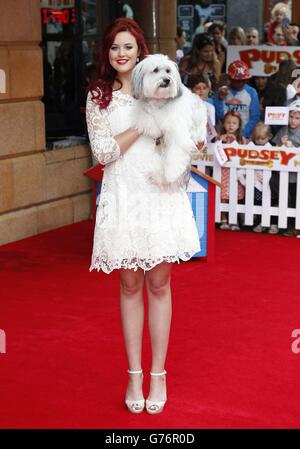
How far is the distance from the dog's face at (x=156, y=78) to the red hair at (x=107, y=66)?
248 mm

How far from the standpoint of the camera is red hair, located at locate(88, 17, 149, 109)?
4438 millimetres

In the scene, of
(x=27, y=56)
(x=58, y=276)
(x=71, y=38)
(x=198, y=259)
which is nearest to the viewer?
(x=58, y=276)

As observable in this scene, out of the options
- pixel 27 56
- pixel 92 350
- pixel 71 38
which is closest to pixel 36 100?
pixel 27 56

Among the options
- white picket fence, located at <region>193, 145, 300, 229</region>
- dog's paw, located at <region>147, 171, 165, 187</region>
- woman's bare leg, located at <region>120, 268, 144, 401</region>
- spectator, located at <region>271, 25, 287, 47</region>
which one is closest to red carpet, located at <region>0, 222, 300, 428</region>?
woman's bare leg, located at <region>120, 268, 144, 401</region>

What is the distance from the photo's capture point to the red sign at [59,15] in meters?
9.74

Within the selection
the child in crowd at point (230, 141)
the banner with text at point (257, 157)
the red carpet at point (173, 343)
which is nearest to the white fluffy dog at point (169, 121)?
the red carpet at point (173, 343)

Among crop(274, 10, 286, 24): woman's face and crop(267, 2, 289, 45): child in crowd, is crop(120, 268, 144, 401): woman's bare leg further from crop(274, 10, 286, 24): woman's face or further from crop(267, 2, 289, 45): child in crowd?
crop(274, 10, 286, 24): woman's face

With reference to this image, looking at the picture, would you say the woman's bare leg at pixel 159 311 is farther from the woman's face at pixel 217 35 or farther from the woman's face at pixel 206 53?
the woman's face at pixel 217 35

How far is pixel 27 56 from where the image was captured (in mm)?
8570

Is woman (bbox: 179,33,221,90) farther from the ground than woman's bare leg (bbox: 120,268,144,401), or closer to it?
farther from the ground

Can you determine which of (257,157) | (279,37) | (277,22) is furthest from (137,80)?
(277,22)

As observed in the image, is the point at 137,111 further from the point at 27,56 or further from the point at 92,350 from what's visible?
the point at 27,56

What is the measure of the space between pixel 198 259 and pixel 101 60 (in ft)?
12.0

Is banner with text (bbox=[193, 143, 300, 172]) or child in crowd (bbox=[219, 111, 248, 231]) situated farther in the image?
child in crowd (bbox=[219, 111, 248, 231])
